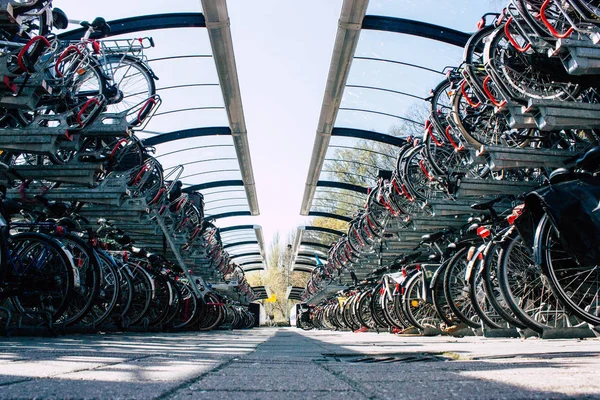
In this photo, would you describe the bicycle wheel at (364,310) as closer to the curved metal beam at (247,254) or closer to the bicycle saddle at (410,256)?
the bicycle saddle at (410,256)

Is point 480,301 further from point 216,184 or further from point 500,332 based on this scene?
point 216,184

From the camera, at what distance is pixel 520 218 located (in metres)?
3.82

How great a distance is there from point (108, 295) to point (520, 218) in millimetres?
4743

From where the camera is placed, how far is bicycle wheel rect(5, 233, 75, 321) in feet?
15.3

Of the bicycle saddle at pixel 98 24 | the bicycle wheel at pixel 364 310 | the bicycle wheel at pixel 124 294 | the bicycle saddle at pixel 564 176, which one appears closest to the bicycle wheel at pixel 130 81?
the bicycle saddle at pixel 98 24

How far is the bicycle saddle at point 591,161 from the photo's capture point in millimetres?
3314

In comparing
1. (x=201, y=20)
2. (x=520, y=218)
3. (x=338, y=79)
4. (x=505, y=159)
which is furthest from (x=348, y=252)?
(x=520, y=218)

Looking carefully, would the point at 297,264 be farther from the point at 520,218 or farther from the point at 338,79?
the point at 520,218

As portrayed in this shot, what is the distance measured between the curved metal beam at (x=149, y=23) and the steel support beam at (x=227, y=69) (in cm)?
38

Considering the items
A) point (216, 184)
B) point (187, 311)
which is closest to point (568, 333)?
point (187, 311)

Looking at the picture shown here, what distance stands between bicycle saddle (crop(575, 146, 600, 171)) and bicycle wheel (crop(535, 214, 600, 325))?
1.29 ft

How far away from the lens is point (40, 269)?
15.8ft

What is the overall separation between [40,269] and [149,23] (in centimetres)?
485

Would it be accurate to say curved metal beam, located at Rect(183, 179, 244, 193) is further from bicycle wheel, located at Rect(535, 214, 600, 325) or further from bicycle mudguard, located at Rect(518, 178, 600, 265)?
bicycle mudguard, located at Rect(518, 178, 600, 265)
